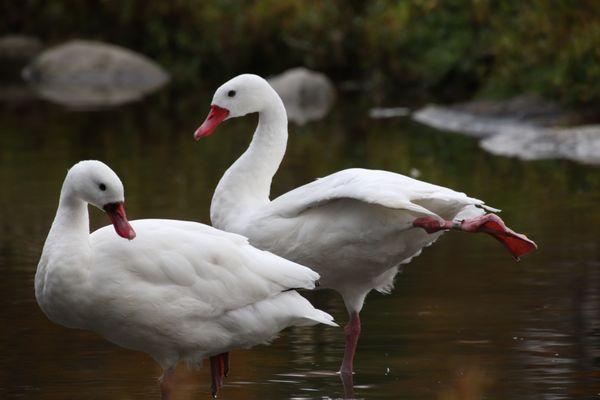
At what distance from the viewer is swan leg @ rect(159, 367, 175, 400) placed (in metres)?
7.48

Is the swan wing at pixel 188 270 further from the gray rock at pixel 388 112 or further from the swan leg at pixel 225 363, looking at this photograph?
the gray rock at pixel 388 112

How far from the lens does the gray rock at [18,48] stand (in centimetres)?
3781

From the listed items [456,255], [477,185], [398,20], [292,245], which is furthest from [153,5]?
[292,245]

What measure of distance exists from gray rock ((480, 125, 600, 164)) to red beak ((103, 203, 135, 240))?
10.8 metres

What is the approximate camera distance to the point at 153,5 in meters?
37.3

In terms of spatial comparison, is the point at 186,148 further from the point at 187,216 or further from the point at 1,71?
the point at 1,71

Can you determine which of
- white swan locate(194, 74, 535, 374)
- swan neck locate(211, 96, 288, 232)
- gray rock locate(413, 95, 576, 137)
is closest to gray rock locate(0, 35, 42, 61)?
gray rock locate(413, 95, 576, 137)

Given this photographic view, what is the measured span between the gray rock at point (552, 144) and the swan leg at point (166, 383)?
34.8 feet

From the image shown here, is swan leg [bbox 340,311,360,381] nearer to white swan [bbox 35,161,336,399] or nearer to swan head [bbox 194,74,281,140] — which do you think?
white swan [bbox 35,161,336,399]

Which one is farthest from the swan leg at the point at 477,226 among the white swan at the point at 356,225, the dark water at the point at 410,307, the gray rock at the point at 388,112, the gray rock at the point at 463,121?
the gray rock at the point at 388,112

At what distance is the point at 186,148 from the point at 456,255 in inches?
369

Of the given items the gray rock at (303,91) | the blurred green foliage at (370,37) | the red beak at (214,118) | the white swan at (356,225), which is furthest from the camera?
the gray rock at (303,91)

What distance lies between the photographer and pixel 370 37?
100 ft

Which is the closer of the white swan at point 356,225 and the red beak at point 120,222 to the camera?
the red beak at point 120,222
